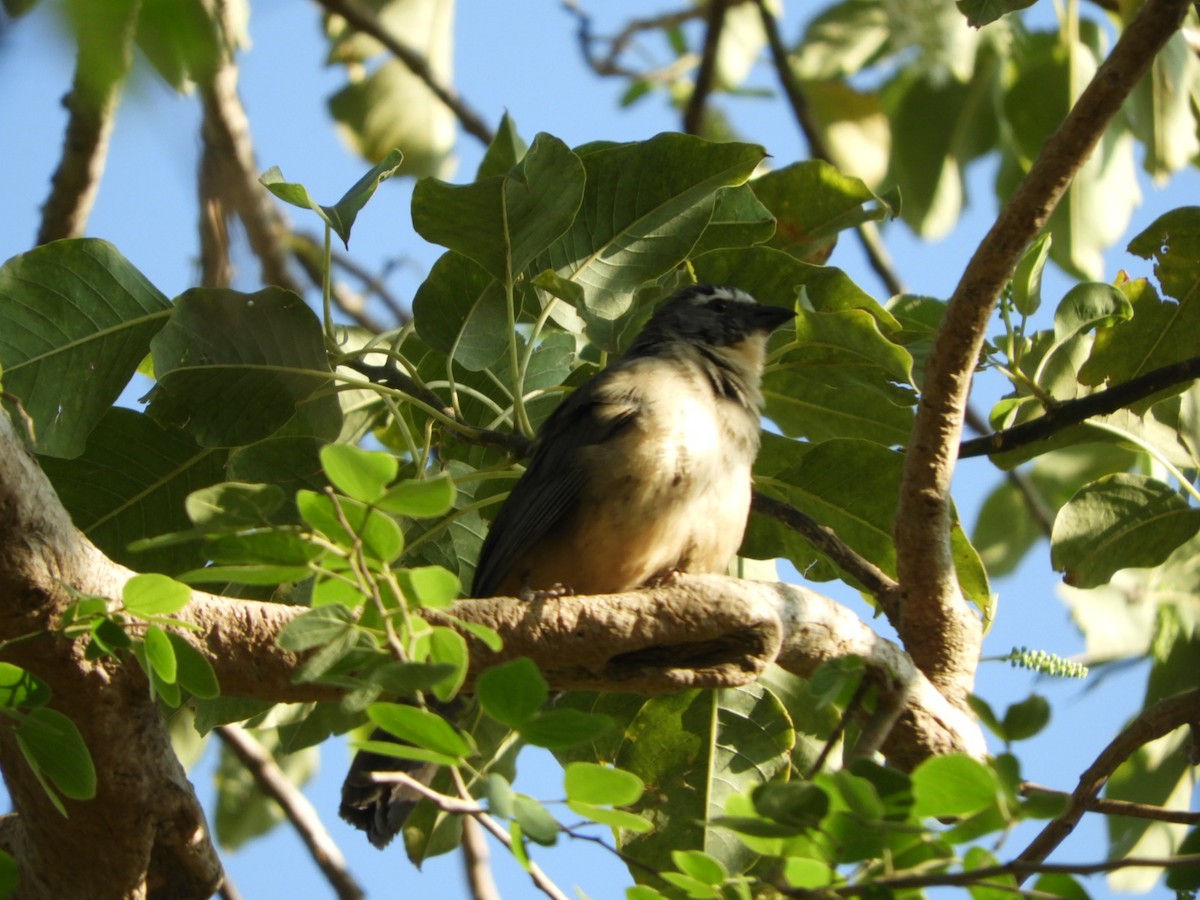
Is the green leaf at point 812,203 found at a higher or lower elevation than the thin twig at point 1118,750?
higher

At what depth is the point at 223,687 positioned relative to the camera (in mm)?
3051

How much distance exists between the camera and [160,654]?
8.55 feet

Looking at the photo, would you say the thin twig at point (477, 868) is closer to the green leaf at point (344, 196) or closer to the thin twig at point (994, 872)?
the green leaf at point (344, 196)

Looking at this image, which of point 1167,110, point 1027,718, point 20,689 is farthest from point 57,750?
point 1167,110

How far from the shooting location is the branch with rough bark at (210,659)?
288 cm

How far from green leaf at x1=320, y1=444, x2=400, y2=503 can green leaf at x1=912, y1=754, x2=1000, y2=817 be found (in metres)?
1.01

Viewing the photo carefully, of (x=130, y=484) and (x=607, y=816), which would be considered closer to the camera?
(x=607, y=816)

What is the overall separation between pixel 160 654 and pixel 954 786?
1.53m

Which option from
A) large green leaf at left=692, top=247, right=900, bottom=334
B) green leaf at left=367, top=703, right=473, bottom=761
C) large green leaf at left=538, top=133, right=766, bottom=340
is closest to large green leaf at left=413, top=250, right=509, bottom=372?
large green leaf at left=538, top=133, right=766, bottom=340

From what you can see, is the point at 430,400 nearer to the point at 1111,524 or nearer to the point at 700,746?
the point at 700,746

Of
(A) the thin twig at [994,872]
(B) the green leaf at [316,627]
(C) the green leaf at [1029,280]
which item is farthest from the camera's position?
(C) the green leaf at [1029,280]

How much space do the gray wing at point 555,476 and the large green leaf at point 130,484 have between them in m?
0.95

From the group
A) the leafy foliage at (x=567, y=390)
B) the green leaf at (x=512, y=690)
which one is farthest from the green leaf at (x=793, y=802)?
the green leaf at (x=512, y=690)

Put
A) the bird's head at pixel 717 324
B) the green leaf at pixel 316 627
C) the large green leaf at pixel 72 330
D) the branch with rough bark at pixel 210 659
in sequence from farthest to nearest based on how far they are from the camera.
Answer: the bird's head at pixel 717 324, the large green leaf at pixel 72 330, the branch with rough bark at pixel 210 659, the green leaf at pixel 316 627
